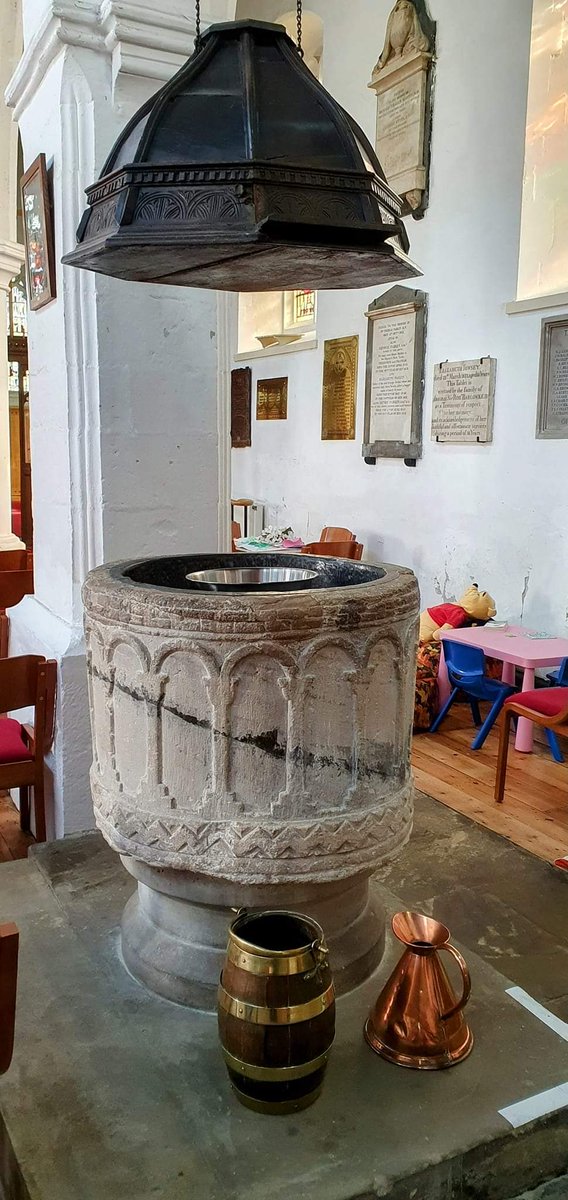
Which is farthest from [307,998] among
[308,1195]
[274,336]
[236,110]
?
[274,336]

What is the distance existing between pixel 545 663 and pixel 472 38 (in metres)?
3.84

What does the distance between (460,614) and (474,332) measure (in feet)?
5.84

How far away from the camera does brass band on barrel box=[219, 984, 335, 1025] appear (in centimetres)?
149

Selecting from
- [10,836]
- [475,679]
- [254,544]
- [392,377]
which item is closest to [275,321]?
[392,377]

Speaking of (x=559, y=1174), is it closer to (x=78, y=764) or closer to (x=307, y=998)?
(x=307, y=998)

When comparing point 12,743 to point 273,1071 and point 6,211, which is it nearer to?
point 273,1071

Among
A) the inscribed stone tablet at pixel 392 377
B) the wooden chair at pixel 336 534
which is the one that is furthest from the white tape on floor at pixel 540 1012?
the wooden chair at pixel 336 534

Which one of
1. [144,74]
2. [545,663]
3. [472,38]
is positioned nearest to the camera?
[144,74]

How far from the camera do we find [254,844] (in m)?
1.69

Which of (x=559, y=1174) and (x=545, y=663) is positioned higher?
(x=545, y=663)

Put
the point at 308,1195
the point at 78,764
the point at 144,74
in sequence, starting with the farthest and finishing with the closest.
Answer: the point at 78,764 → the point at 144,74 → the point at 308,1195

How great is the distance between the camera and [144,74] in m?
2.50

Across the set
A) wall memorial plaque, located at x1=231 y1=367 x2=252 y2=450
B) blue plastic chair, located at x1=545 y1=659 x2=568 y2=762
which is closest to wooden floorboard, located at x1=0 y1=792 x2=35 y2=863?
blue plastic chair, located at x1=545 y1=659 x2=568 y2=762

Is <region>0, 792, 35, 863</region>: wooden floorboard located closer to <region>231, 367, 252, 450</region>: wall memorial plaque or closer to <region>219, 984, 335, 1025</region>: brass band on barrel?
<region>219, 984, 335, 1025</region>: brass band on barrel
